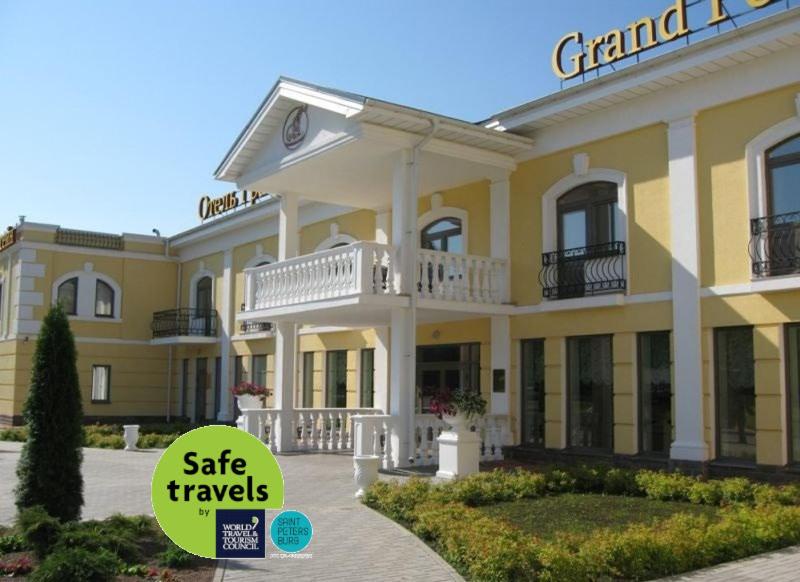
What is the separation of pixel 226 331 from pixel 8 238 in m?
9.58

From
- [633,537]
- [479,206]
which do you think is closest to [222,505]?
[633,537]

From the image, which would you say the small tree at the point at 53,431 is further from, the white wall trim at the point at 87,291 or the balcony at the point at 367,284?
the white wall trim at the point at 87,291

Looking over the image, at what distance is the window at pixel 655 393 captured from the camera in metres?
14.6

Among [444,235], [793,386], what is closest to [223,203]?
[444,235]

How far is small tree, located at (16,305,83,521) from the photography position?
862 centimetres

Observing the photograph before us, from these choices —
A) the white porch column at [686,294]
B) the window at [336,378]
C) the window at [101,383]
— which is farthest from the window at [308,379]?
the white porch column at [686,294]

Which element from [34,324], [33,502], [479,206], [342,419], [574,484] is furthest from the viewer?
[34,324]

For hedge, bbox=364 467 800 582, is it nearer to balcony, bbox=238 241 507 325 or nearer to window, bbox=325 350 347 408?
balcony, bbox=238 241 507 325

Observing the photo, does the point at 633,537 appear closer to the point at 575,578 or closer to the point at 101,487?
the point at 575,578

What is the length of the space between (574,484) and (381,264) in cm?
566

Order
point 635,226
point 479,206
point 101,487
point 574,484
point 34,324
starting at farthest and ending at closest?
point 34,324, point 479,206, point 635,226, point 101,487, point 574,484

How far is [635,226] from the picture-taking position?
15.3 meters

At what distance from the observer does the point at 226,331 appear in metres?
28.9

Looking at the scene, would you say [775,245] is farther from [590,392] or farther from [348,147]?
[348,147]
